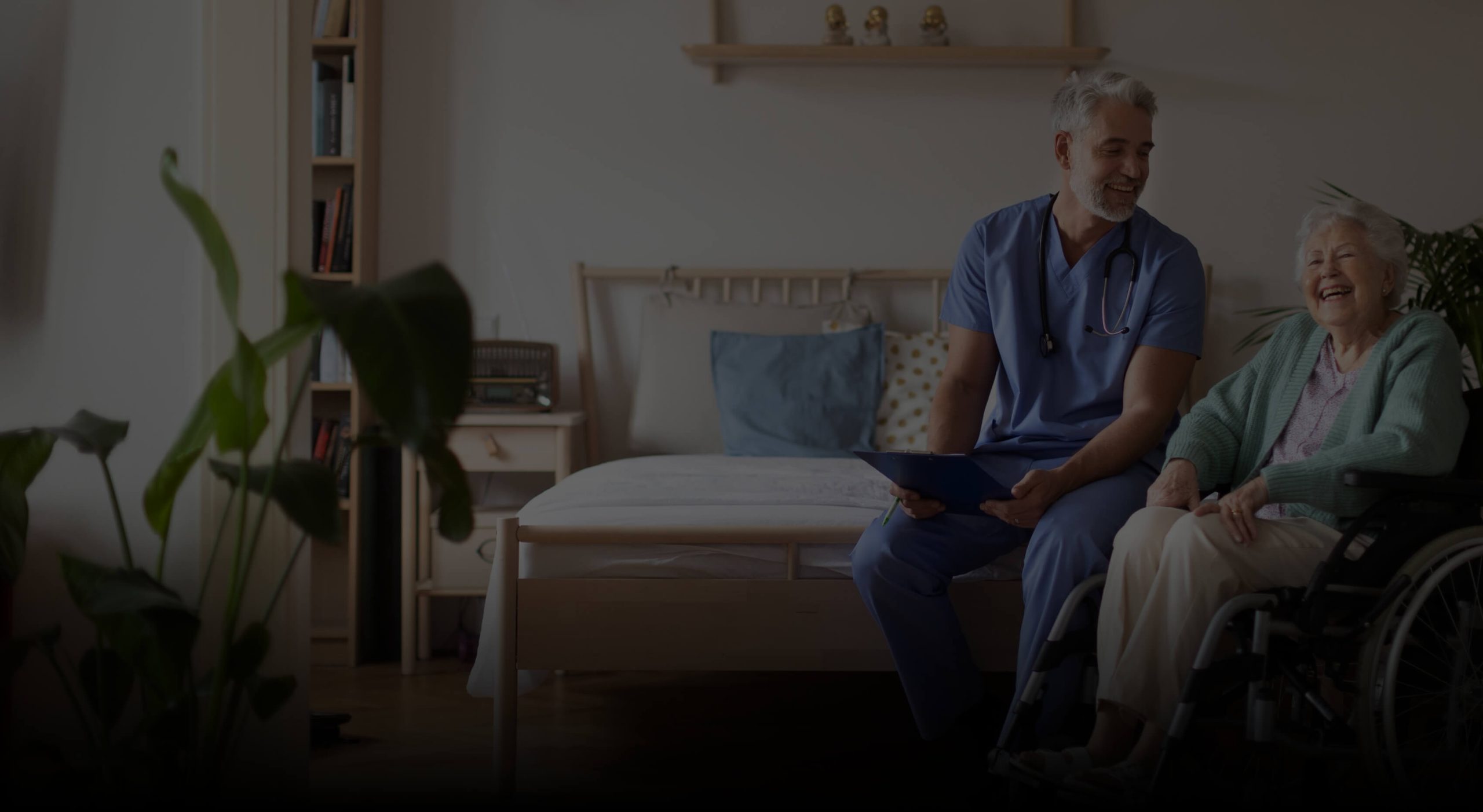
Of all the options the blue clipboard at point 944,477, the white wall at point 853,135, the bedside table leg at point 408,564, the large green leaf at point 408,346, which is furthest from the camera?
the white wall at point 853,135

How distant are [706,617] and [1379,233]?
1.21m

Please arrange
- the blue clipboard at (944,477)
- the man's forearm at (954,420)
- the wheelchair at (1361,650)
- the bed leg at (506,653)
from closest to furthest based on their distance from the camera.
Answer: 1. the wheelchair at (1361,650)
2. the blue clipboard at (944,477)
3. the bed leg at (506,653)
4. the man's forearm at (954,420)

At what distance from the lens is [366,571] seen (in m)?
2.95

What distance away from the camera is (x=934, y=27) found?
3.17 metres

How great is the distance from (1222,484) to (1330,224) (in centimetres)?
45

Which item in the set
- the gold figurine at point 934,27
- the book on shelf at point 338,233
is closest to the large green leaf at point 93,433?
the book on shelf at point 338,233

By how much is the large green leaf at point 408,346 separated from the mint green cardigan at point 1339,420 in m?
1.19

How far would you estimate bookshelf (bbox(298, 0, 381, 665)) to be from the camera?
9.68 ft

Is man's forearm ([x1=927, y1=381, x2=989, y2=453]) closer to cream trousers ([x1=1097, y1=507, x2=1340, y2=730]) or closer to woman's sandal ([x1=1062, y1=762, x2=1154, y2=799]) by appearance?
cream trousers ([x1=1097, y1=507, x2=1340, y2=730])

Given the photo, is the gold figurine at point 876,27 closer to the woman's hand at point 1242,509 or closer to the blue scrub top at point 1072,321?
the blue scrub top at point 1072,321

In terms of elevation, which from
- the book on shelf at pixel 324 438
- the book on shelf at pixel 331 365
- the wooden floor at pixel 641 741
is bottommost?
the wooden floor at pixel 641 741

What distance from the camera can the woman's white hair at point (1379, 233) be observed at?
1.76 meters

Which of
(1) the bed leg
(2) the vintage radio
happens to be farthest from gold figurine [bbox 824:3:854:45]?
(1) the bed leg

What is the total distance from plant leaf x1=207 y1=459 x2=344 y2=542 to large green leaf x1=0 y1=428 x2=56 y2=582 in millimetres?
278
